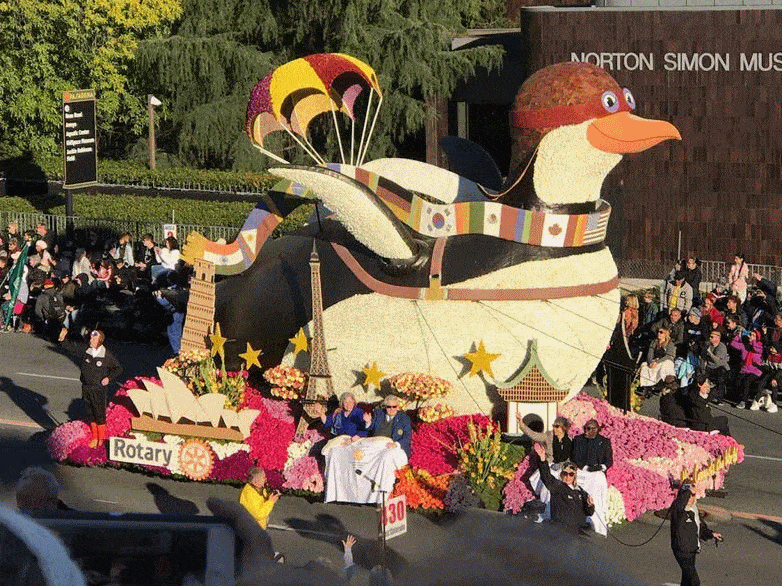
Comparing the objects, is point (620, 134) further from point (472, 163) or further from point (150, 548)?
point (150, 548)

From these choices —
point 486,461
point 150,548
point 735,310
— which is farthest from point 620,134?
point 150,548

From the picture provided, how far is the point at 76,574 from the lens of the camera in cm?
482

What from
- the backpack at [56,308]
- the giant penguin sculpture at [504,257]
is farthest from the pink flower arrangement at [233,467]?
the backpack at [56,308]

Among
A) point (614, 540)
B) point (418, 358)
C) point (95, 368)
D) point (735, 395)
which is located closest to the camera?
point (614, 540)

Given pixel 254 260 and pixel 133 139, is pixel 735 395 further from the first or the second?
pixel 133 139

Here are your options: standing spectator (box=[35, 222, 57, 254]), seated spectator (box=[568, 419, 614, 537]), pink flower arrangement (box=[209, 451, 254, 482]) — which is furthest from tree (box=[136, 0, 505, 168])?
seated spectator (box=[568, 419, 614, 537])

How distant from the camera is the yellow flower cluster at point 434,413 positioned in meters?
18.0

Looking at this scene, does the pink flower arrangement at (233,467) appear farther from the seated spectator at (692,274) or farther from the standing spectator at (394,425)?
the seated spectator at (692,274)

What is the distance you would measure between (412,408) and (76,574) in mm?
13674

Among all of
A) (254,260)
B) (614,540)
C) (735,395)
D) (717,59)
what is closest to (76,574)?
(614,540)

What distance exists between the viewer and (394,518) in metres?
13.9

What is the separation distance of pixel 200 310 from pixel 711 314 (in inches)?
310

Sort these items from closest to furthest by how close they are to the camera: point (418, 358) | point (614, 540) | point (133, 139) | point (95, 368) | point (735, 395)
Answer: point (614, 540)
point (418, 358)
point (95, 368)
point (735, 395)
point (133, 139)

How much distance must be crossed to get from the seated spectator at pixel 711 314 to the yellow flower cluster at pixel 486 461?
6.67 m
